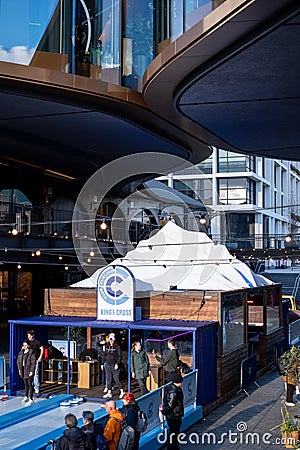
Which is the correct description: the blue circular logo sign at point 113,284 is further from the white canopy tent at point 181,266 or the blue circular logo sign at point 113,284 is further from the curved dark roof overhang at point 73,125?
the curved dark roof overhang at point 73,125

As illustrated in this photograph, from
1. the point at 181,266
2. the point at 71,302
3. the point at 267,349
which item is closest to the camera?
the point at 71,302

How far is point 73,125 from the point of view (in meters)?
19.7

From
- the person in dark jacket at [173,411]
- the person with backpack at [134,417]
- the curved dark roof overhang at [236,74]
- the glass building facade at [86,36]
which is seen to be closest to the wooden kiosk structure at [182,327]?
the person in dark jacket at [173,411]

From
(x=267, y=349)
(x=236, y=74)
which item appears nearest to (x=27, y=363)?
(x=236, y=74)

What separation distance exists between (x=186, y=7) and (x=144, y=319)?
835 centimetres

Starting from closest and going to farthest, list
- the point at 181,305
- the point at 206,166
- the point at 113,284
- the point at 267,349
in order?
the point at 113,284 → the point at 181,305 → the point at 267,349 → the point at 206,166

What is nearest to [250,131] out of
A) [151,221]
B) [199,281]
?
[199,281]

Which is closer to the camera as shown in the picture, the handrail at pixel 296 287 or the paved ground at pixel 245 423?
the paved ground at pixel 245 423

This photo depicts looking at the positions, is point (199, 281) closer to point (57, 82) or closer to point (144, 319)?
point (144, 319)

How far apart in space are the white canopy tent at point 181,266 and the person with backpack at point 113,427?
7585 millimetres

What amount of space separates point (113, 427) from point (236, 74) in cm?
580

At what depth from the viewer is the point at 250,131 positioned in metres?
16.4

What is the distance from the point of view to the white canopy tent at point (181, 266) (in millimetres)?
17938

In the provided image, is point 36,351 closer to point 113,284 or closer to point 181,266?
point 113,284
